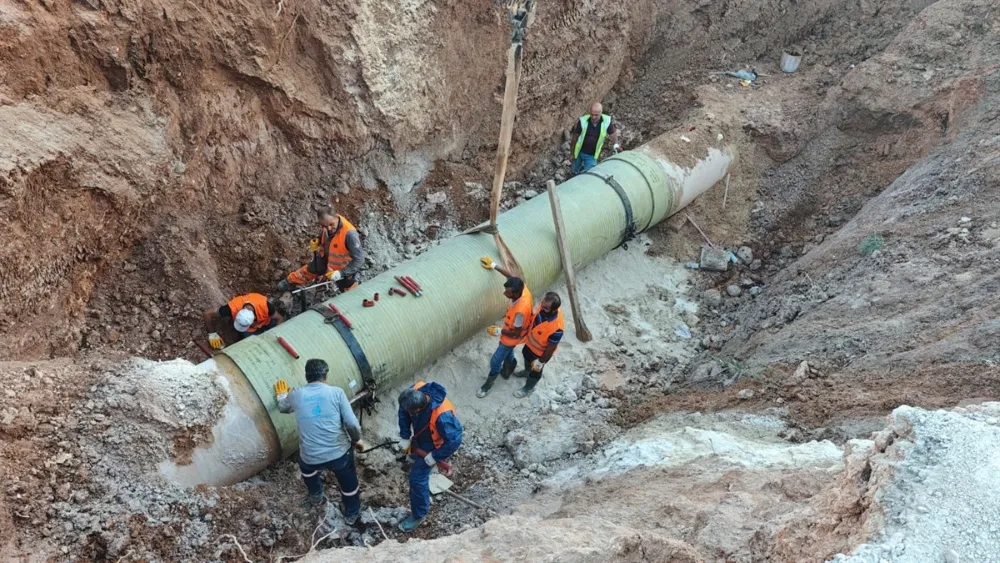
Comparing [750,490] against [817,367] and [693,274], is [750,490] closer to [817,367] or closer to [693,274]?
[817,367]

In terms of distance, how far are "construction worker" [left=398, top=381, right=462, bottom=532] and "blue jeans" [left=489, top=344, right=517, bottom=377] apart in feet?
5.12

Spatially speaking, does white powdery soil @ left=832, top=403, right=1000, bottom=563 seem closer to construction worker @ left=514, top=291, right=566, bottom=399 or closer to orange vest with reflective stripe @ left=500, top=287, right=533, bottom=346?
construction worker @ left=514, top=291, right=566, bottom=399

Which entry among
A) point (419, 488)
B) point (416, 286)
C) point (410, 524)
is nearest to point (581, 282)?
point (416, 286)

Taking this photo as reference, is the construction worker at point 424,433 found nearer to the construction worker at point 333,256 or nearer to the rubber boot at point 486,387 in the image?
the rubber boot at point 486,387

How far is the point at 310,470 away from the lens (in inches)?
215

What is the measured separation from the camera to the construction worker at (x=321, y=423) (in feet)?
17.1

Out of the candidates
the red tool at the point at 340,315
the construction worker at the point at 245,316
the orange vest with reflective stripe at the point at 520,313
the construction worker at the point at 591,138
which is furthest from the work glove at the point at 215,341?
the construction worker at the point at 591,138

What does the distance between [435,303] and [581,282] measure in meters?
2.80

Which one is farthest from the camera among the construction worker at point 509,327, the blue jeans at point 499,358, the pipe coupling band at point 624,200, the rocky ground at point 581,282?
the pipe coupling band at point 624,200

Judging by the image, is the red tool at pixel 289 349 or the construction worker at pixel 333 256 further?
the construction worker at pixel 333 256

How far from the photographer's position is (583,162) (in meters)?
9.91

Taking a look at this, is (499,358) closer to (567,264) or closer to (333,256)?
(567,264)

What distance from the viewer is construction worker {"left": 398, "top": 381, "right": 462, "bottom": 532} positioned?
5305 mm

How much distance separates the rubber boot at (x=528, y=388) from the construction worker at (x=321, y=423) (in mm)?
2288
